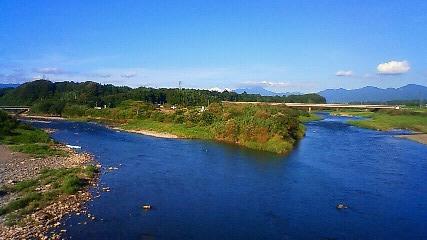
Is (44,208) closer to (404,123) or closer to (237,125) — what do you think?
(237,125)

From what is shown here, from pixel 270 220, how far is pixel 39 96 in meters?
100

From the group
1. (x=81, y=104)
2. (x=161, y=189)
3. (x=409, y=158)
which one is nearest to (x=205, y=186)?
(x=161, y=189)

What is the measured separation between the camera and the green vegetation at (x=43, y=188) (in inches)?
663

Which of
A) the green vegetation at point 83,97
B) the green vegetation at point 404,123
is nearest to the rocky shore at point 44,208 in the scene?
the green vegetation at point 404,123

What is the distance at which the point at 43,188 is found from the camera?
20453mm

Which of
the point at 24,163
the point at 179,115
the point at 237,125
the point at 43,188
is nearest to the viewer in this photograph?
the point at 43,188

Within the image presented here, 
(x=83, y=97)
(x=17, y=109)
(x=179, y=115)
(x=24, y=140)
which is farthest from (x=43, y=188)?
(x=17, y=109)

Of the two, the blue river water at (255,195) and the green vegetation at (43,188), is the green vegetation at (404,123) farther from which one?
the green vegetation at (43,188)

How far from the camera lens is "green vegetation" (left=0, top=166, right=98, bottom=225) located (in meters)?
16.8

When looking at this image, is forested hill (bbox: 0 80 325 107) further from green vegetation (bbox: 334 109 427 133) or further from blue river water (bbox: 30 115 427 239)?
blue river water (bbox: 30 115 427 239)

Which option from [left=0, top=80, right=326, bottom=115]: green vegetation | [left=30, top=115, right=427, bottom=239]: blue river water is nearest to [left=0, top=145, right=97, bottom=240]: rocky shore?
[left=30, top=115, right=427, bottom=239]: blue river water

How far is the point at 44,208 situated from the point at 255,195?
9.43m

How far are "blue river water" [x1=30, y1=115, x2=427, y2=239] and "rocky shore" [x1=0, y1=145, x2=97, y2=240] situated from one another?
24.6 inches

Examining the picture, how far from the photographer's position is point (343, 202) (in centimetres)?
2023
